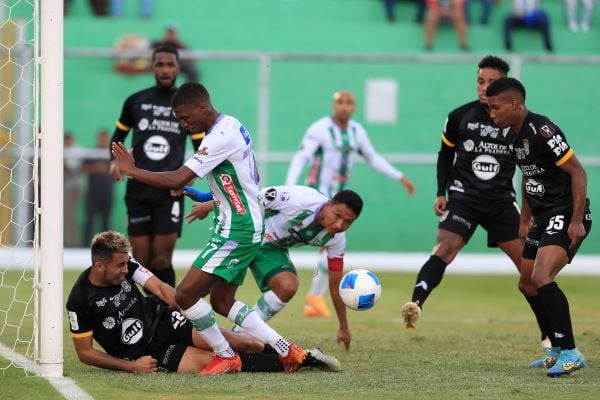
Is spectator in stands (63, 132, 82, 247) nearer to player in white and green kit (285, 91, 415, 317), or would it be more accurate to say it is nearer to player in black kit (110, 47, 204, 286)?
player in white and green kit (285, 91, 415, 317)

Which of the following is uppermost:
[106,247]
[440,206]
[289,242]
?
[440,206]

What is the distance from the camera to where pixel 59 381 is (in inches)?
293

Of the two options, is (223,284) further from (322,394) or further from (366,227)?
(366,227)

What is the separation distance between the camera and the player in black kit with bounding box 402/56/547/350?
9.70 metres

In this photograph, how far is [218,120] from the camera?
789 centimetres

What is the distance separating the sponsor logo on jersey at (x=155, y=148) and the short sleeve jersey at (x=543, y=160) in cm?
377

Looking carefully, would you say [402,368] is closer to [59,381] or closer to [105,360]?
[105,360]

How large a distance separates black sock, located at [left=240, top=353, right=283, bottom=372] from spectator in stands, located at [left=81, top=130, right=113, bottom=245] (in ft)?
31.8

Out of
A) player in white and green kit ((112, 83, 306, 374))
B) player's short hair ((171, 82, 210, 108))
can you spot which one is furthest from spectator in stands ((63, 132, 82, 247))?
player's short hair ((171, 82, 210, 108))

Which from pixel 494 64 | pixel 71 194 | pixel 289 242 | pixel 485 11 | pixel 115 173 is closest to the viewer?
pixel 289 242

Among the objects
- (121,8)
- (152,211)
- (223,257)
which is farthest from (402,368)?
(121,8)

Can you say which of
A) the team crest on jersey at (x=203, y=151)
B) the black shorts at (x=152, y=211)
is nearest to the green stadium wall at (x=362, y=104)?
the black shorts at (x=152, y=211)

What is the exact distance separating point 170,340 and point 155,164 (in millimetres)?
2809

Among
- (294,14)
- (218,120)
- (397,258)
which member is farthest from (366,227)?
(218,120)
